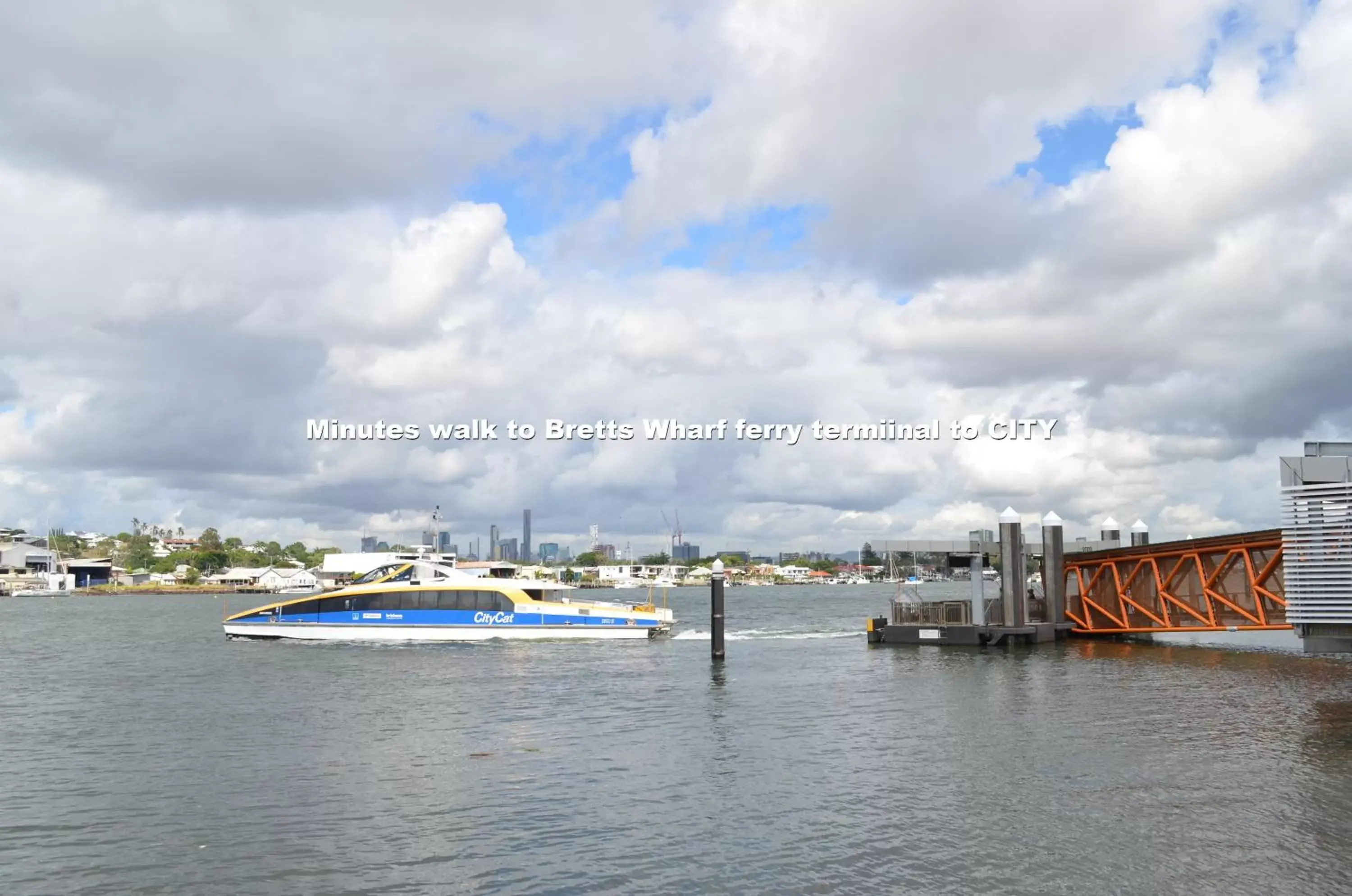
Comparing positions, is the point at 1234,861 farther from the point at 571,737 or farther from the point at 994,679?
the point at 994,679

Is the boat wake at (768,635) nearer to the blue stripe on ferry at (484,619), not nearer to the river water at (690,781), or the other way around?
the blue stripe on ferry at (484,619)

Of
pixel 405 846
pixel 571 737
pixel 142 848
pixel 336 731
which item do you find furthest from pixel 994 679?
pixel 142 848

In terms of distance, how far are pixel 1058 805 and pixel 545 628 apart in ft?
139

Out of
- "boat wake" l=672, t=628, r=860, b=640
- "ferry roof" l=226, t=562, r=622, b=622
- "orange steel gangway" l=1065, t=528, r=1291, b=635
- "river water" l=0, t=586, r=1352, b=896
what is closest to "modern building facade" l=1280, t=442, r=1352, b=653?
"river water" l=0, t=586, r=1352, b=896

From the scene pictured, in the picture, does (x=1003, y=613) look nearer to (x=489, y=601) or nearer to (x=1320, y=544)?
(x=1320, y=544)

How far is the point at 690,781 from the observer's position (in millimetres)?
23297

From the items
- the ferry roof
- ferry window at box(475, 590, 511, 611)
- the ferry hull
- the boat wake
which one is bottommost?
the boat wake

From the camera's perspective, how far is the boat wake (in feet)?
213

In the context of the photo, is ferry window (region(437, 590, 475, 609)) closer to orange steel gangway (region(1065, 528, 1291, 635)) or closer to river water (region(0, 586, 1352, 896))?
river water (region(0, 586, 1352, 896))

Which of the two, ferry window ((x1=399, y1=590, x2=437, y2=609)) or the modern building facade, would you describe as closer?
the modern building facade

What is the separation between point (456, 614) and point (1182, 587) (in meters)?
40.0

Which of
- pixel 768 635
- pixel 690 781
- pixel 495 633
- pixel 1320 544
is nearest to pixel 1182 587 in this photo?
pixel 1320 544

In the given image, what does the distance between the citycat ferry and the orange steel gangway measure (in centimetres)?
2485

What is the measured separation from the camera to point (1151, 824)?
19109 millimetres
